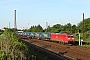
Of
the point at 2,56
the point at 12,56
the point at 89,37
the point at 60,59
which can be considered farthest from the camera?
the point at 89,37

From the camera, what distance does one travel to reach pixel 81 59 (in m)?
19.7

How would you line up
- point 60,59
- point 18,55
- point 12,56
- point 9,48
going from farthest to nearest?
point 60,59 → point 9,48 → point 18,55 → point 12,56

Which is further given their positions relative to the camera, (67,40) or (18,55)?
(67,40)

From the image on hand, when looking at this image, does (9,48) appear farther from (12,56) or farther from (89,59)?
(89,59)

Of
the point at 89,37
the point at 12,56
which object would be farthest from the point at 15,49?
the point at 89,37

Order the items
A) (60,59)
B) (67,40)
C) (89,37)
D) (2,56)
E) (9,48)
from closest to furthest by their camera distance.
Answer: (2,56)
(9,48)
(60,59)
(67,40)
(89,37)

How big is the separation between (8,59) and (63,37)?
1204 inches

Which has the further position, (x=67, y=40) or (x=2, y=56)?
(x=67, y=40)

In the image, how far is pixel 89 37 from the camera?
55.7 metres

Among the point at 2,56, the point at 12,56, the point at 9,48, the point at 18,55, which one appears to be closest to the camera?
the point at 2,56

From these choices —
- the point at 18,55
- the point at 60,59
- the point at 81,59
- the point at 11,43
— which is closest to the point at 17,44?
the point at 11,43

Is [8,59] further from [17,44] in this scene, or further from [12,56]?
Answer: [17,44]

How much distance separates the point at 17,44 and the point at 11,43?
0.51 m

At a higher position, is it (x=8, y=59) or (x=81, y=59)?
(x=8, y=59)
